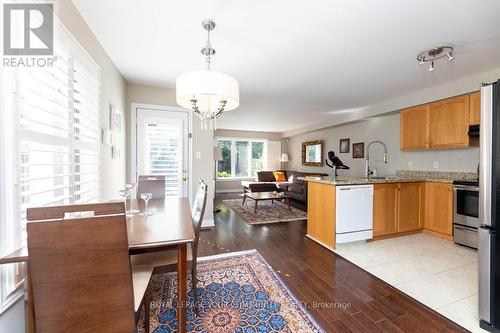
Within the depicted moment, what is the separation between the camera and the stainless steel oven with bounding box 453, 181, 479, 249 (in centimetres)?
283

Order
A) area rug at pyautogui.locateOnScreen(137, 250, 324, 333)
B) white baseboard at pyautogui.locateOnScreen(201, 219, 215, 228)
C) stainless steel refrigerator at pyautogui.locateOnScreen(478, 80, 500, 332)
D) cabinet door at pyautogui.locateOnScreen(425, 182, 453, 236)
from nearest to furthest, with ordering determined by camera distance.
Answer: stainless steel refrigerator at pyautogui.locateOnScreen(478, 80, 500, 332), area rug at pyautogui.locateOnScreen(137, 250, 324, 333), cabinet door at pyautogui.locateOnScreen(425, 182, 453, 236), white baseboard at pyautogui.locateOnScreen(201, 219, 215, 228)

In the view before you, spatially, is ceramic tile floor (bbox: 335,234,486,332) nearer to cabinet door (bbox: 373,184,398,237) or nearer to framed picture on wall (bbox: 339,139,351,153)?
cabinet door (bbox: 373,184,398,237)

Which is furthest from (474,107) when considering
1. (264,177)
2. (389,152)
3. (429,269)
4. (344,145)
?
(264,177)

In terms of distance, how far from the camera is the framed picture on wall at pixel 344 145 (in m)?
5.67

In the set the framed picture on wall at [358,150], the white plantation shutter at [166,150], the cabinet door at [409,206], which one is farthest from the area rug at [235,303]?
the framed picture on wall at [358,150]

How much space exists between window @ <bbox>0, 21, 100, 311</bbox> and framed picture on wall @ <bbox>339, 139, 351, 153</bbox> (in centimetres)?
545

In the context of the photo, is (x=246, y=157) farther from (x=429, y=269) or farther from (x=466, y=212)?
(x=429, y=269)

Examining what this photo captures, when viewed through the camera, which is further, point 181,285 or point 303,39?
point 303,39

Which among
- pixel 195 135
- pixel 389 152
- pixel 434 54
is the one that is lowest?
pixel 389 152

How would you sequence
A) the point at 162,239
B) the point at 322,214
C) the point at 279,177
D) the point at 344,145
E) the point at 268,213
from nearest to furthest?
the point at 162,239 < the point at 322,214 < the point at 268,213 < the point at 344,145 < the point at 279,177

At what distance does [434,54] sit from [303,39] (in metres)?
1.57

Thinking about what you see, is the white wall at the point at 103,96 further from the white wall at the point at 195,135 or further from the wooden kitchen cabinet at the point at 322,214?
the wooden kitchen cabinet at the point at 322,214

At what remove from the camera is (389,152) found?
4484 mm

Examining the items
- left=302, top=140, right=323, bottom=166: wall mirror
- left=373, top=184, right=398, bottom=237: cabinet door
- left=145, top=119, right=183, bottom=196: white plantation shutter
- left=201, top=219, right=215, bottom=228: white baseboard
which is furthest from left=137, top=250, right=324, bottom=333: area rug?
left=302, top=140, right=323, bottom=166: wall mirror
